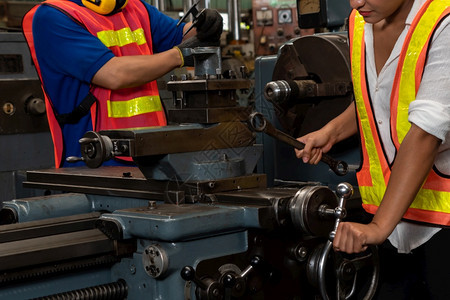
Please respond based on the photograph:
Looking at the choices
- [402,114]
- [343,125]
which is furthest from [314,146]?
[402,114]

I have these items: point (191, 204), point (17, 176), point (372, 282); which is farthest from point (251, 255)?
point (17, 176)

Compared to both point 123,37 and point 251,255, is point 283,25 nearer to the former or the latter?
point 123,37

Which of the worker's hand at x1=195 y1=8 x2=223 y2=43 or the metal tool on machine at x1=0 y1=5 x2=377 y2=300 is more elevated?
the worker's hand at x1=195 y1=8 x2=223 y2=43

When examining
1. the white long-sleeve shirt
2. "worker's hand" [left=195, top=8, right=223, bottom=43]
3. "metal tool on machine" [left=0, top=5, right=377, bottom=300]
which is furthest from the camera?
"worker's hand" [left=195, top=8, right=223, bottom=43]

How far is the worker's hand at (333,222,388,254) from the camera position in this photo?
1.17 m

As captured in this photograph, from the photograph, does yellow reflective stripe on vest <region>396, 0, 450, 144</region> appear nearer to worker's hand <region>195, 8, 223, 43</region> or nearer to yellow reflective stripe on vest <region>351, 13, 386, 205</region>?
yellow reflective stripe on vest <region>351, 13, 386, 205</region>

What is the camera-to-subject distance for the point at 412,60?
1.25 m

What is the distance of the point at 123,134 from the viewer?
144cm

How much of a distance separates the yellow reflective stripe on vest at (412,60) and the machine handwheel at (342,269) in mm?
273

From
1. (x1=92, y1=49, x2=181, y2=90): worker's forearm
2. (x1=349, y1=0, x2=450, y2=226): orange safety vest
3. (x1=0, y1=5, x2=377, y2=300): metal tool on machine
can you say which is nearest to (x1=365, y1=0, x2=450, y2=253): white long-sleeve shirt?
(x1=349, y1=0, x2=450, y2=226): orange safety vest

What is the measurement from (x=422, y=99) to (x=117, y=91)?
1.21 meters

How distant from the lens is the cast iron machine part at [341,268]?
1.40 meters

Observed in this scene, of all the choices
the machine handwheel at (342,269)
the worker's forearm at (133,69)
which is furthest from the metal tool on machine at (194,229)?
the worker's forearm at (133,69)

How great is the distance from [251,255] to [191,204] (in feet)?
0.53
